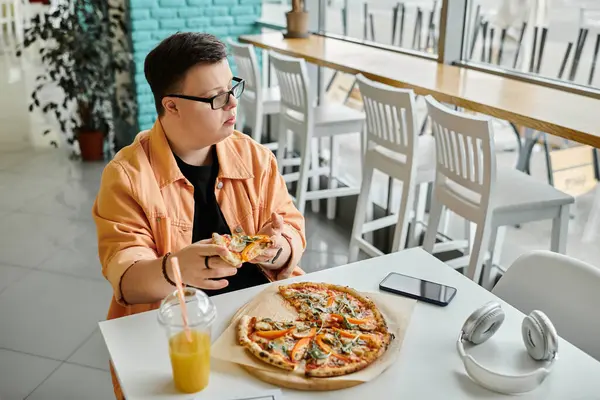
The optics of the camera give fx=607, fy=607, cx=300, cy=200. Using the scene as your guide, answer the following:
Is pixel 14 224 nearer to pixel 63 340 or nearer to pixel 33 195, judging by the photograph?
pixel 33 195

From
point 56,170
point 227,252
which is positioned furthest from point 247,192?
point 56,170

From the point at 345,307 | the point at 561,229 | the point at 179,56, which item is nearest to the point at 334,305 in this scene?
the point at 345,307

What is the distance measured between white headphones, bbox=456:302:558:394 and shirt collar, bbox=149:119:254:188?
727 mm

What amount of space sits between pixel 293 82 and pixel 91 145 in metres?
2.24

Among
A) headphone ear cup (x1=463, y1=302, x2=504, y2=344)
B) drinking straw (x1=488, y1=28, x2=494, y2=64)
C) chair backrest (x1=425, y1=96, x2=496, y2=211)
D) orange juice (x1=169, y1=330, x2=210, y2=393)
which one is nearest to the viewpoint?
orange juice (x1=169, y1=330, x2=210, y2=393)

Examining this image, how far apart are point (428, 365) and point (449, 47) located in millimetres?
2751

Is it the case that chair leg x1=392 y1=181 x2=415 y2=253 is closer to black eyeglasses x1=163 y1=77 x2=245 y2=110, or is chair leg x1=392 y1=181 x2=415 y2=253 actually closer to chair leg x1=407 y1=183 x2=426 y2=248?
chair leg x1=407 y1=183 x2=426 y2=248

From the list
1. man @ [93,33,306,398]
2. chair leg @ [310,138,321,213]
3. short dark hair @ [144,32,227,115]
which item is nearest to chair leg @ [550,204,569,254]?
man @ [93,33,306,398]

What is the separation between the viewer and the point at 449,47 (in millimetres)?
3568

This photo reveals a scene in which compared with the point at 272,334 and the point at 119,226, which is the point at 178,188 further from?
the point at 272,334

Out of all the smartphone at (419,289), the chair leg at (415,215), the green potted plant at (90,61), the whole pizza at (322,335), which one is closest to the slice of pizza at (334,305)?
the whole pizza at (322,335)

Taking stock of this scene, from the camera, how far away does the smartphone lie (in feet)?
4.59

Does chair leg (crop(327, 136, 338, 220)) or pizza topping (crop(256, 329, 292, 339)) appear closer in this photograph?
pizza topping (crop(256, 329, 292, 339))

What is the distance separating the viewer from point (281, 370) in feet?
3.73
